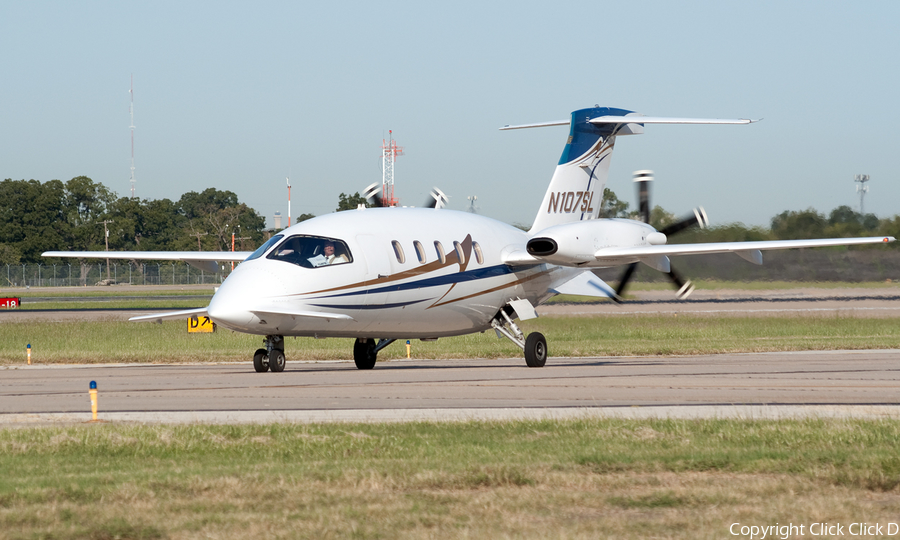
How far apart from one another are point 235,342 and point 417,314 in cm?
1364

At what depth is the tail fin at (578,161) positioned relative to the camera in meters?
29.4

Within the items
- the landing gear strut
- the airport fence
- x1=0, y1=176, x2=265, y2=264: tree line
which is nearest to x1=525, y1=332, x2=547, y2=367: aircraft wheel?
the landing gear strut

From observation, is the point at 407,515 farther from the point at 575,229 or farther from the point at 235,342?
the point at 235,342

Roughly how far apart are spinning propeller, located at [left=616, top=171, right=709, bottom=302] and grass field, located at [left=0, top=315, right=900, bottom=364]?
274cm

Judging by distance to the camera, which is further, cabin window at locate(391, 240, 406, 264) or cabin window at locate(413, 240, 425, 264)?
cabin window at locate(413, 240, 425, 264)

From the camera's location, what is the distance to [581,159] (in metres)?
29.7

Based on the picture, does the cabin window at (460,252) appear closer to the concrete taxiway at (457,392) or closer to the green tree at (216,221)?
the concrete taxiway at (457,392)

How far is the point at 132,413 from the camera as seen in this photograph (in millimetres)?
14844

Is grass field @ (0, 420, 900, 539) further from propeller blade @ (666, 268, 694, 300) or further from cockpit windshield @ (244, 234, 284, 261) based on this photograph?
propeller blade @ (666, 268, 694, 300)

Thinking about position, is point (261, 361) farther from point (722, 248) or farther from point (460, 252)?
point (722, 248)

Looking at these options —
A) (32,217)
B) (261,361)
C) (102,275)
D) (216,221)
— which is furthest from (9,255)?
(261,361)

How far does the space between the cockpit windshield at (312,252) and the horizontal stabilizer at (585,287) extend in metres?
8.82

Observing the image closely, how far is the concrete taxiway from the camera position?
14.5 meters

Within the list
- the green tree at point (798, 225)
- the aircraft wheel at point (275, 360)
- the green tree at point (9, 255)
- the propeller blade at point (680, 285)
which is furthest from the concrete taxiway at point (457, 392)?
the green tree at point (9, 255)
